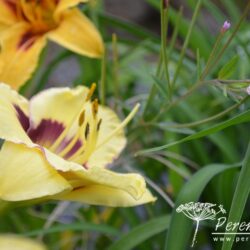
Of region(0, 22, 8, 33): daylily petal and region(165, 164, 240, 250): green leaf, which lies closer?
region(165, 164, 240, 250): green leaf

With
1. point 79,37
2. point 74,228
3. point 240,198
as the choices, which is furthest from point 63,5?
point 240,198

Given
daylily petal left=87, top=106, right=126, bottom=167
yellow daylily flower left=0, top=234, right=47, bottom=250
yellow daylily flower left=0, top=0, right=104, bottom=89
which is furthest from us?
yellow daylily flower left=0, top=0, right=104, bottom=89

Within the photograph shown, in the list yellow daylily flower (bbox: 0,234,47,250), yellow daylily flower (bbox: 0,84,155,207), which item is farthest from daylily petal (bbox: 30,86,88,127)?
yellow daylily flower (bbox: 0,234,47,250)

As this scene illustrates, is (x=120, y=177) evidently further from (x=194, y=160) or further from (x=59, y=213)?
(x=194, y=160)

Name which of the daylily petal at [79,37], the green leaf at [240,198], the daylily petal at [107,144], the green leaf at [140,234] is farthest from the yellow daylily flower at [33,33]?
the green leaf at [240,198]

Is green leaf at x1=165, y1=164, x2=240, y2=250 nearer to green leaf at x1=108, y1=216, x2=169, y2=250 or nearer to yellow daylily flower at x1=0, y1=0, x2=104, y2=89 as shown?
green leaf at x1=108, y1=216, x2=169, y2=250

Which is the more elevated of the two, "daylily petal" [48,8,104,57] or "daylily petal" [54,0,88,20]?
"daylily petal" [54,0,88,20]

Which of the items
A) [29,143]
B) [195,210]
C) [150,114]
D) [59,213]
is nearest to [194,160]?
[150,114]

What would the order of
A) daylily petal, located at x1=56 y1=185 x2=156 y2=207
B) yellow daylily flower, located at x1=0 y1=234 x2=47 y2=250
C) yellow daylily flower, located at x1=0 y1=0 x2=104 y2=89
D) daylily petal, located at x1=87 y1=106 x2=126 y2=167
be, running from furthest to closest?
yellow daylily flower, located at x1=0 y1=0 x2=104 y2=89 → daylily petal, located at x1=87 y1=106 x2=126 y2=167 → daylily petal, located at x1=56 y1=185 x2=156 y2=207 → yellow daylily flower, located at x1=0 y1=234 x2=47 y2=250
